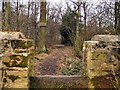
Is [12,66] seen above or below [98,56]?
below

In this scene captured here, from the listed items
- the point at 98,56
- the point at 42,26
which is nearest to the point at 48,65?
the point at 42,26

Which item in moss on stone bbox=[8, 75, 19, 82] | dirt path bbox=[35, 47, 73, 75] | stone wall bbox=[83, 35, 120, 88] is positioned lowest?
dirt path bbox=[35, 47, 73, 75]

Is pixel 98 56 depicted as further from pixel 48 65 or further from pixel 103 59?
pixel 48 65

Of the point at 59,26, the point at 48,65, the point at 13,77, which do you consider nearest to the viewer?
the point at 13,77

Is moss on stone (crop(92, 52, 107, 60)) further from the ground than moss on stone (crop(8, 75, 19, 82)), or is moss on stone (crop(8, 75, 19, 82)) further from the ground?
moss on stone (crop(92, 52, 107, 60))

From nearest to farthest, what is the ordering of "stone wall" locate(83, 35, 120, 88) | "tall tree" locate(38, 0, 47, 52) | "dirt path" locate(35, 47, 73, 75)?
"stone wall" locate(83, 35, 120, 88), "dirt path" locate(35, 47, 73, 75), "tall tree" locate(38, 0, 47, 52)

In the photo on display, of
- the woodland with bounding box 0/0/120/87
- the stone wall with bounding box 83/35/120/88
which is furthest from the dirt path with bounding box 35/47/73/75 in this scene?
the stone wall with bounding box 83/35/120/88

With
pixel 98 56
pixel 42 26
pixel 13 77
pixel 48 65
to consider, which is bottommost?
pixel 48 65

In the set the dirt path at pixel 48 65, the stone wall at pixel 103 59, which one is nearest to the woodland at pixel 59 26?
the dirt path at pixel 48 65

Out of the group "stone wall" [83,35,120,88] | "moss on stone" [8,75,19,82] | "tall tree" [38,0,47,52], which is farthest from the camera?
"tall tree" [38,0,47,52]

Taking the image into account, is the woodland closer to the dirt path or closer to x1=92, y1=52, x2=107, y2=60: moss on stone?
the dirt path

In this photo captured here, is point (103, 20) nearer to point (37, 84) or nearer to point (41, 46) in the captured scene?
point (41, 46)

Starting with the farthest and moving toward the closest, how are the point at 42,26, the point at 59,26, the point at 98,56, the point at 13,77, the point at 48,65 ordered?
the point at 59,26 < the point at 42,26 < the point at 48,65 < the point at 98,56 < the point at 13,77

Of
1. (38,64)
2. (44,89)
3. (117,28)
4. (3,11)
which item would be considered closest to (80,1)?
(117,28)
